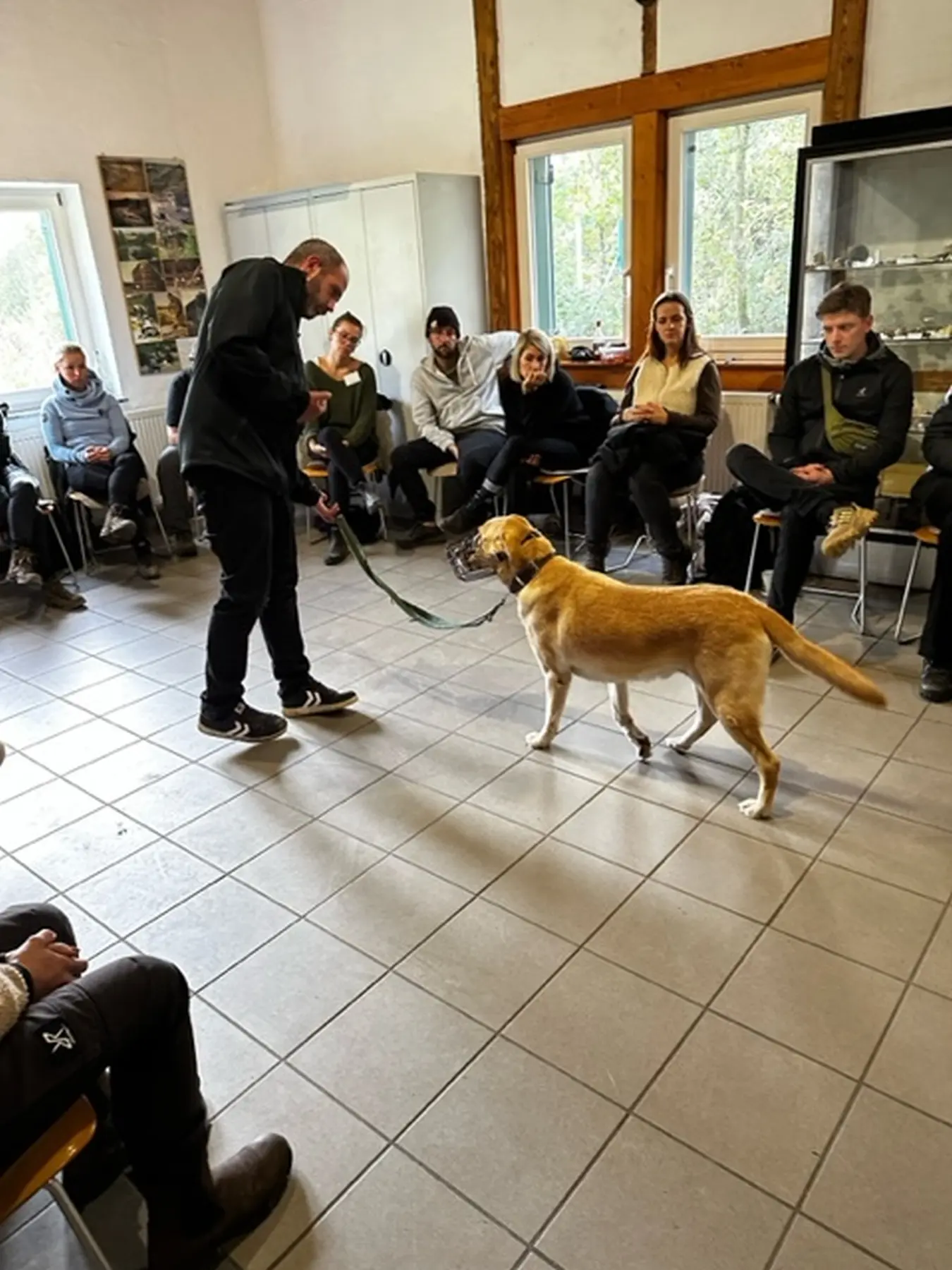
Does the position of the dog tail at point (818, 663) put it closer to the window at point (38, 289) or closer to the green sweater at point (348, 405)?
the green sweater at point (348, 405)

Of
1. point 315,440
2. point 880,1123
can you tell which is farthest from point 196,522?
point 880,1123

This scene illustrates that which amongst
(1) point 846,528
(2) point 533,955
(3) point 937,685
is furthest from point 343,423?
(2) point 533,955

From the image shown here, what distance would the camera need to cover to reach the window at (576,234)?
15.6ft

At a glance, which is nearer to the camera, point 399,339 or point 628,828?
point 628,828

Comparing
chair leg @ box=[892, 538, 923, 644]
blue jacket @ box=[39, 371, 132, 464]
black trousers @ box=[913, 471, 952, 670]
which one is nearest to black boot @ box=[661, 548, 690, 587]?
chair leg @ box=[892, 538, 923, 644]

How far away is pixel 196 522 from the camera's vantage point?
215 inches

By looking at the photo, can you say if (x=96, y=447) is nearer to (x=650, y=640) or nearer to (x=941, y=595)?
(x=650, y=640)

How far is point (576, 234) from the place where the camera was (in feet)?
16.3

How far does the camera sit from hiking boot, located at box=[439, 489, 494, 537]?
4.55m

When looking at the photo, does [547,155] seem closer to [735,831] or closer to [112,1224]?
[735,831]

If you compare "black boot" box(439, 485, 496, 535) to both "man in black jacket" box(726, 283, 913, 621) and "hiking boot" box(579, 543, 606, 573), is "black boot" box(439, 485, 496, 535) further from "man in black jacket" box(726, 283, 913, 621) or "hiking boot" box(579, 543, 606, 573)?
"man in black jacket" box(726, 283, 913, 621)

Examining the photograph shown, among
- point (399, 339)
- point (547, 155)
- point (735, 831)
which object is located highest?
point (547, 155)

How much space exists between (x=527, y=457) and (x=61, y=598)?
7.74 feet

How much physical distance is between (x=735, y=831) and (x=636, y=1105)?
35.1 inches
